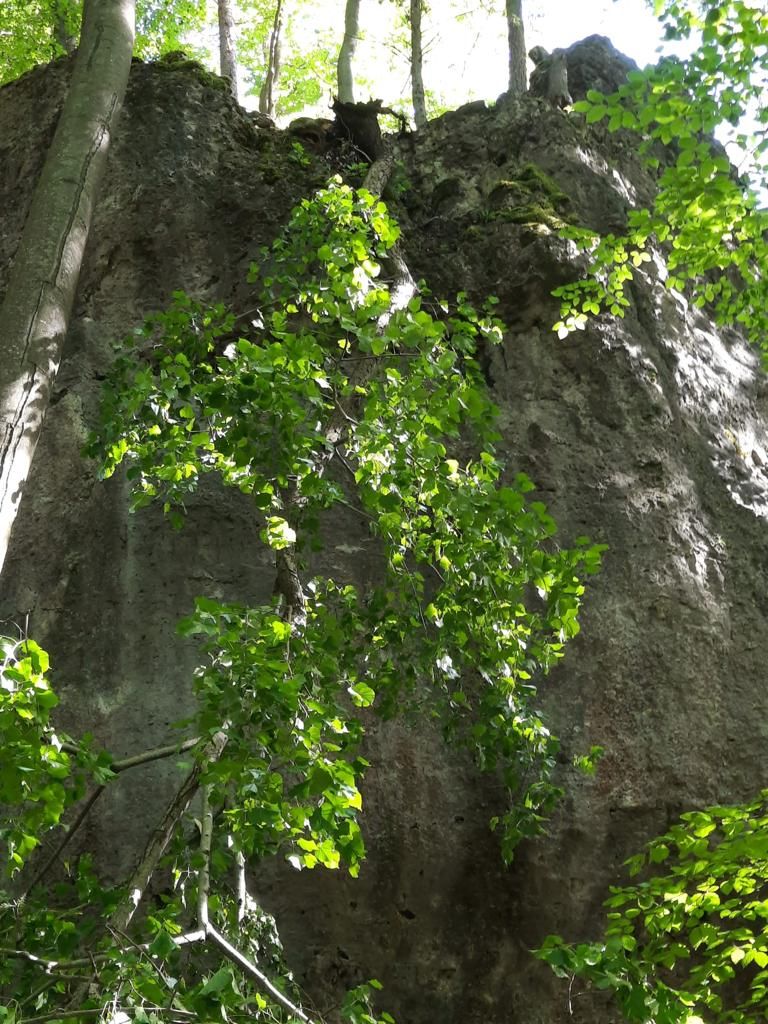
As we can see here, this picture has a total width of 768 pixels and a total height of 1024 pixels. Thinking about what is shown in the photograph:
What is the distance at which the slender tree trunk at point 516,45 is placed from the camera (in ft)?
40.7

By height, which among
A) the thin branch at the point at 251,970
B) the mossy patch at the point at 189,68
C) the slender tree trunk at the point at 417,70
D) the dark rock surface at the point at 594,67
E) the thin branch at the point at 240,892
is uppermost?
the slender tree trunk at the point at 417,70

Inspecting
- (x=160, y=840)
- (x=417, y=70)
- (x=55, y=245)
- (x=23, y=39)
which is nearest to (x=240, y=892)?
(x=160, y=840)

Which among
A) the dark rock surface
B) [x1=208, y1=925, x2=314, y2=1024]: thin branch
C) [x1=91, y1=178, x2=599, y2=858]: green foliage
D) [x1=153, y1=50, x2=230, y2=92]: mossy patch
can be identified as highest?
the dark rock surface

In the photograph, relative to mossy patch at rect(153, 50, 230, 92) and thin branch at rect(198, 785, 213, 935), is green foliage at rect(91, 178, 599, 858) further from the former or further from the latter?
mossy patch at rect(153, 50, 230, 92)

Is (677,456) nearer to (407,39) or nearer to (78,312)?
(78,312)

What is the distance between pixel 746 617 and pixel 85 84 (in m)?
5.30

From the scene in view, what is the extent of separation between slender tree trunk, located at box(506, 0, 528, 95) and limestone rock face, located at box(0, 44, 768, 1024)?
2.90 meters

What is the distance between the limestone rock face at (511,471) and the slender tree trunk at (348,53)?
244cm

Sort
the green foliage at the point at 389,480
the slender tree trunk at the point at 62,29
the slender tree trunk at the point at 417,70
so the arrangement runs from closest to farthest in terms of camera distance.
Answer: the green foliage at the point at 389,480
the slender tree trunk at the point at 417,70
the slender tree trunk at the point at 62,29

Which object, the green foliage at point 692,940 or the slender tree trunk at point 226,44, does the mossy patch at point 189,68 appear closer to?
the slender tree trunk at point 226,44

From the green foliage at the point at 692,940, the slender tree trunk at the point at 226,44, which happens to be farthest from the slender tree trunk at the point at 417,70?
the green foliage at the point at 692,940

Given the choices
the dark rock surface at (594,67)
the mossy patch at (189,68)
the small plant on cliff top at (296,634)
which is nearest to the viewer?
the small plant on cliff top at (296,634)

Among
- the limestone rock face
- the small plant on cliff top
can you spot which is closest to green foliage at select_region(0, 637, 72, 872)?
the small plant on cliff top

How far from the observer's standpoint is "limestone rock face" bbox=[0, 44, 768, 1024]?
18.6 feet
